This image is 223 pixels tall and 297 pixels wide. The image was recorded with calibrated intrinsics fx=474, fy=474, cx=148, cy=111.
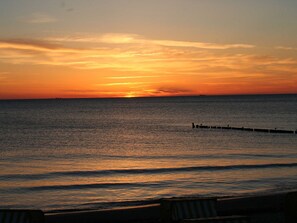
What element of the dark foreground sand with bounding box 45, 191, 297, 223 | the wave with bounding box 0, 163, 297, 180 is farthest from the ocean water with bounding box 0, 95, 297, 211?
the dark foreground sand with bounding box 45, 191, 297, 223

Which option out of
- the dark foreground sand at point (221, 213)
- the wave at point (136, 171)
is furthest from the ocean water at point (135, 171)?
the dark foreground sand at point (221, 213)

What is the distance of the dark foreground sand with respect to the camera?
16531 mm

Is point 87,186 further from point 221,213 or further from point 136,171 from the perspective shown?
point 221,213

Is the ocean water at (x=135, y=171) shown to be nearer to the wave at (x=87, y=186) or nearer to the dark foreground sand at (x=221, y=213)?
the wave at (x=87, y=186)

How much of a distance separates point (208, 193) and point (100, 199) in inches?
223

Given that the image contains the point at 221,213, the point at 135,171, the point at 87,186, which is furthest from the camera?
the point at 135,171

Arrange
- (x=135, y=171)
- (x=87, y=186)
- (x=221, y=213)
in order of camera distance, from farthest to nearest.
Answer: (x=135, y=171) < (x=87, y=186) < (x=221, y=213)

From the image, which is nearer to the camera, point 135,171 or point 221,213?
point 221,213

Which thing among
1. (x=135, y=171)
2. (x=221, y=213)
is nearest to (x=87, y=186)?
(x=135, y=171)

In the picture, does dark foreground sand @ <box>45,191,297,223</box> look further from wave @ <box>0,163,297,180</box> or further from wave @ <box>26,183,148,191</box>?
wave @ <box>0,163,297,180</box>

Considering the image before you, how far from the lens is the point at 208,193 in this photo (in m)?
24.8

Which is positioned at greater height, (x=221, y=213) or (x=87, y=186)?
(x=221, y=213)

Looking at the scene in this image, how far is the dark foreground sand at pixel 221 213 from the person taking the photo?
1653 centimetres

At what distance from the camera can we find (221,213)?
17.0m
